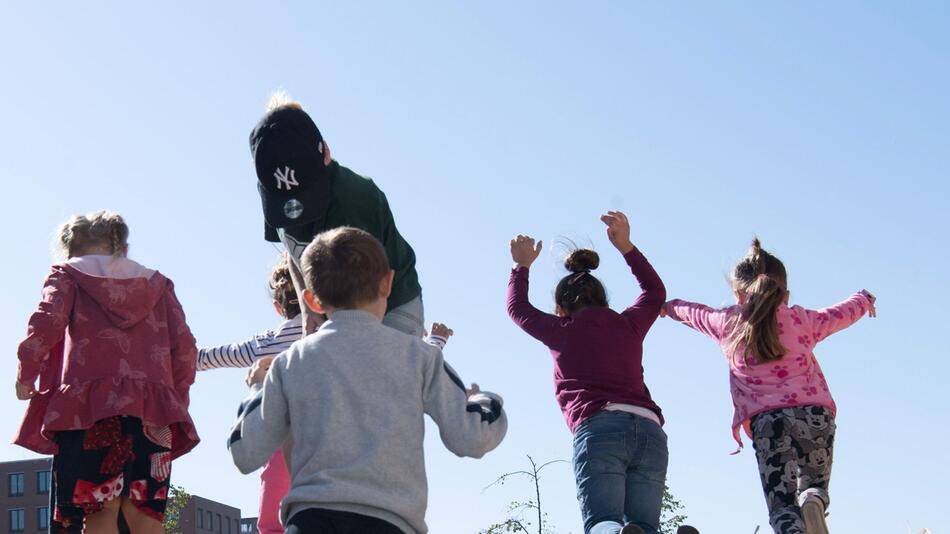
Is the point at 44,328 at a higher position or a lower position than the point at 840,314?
lower

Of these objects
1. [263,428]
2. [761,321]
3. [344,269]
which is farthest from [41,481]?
[344,269]

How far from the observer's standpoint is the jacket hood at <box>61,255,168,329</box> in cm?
742

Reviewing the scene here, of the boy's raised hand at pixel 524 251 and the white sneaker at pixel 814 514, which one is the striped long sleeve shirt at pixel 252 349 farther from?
the white sneaker at pixel 814 514

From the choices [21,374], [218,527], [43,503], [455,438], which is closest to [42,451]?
[21,374]

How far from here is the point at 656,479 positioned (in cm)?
755

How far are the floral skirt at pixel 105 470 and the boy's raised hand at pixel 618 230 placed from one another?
3177 millimetres

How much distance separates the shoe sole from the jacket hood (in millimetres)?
4146

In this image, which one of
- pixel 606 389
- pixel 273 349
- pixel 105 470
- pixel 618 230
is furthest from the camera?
pixel 618 230

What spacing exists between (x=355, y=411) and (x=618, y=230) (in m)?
4.12

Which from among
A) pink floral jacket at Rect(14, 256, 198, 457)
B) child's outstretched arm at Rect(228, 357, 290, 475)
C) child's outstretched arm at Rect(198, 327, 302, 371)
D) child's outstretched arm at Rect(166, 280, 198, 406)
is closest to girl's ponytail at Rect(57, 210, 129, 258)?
pink floral jacket at Rect(14, 256, 198, 457)

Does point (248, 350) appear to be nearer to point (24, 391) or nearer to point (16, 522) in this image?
point (24, 391)

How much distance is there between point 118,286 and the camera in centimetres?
747

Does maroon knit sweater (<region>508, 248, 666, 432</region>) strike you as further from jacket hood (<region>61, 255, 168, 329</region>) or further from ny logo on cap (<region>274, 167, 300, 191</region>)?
ny logo on cap (<region>274, 167, 300, 191</region>)

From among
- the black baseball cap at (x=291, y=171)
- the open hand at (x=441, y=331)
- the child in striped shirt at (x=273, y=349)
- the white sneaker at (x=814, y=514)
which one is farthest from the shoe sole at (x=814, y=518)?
the black baseball cap at (x=291, y=171)
